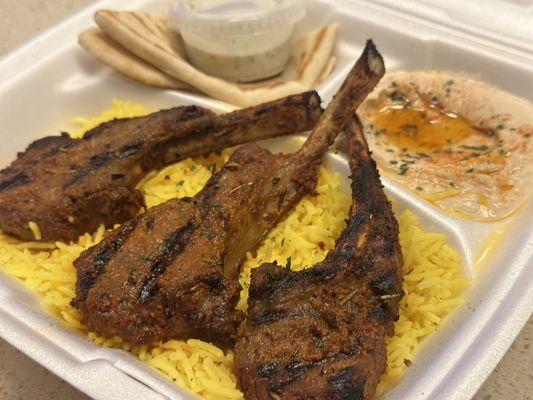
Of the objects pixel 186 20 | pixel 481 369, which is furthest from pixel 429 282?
pixel 186 20

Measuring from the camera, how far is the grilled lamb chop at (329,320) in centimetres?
163

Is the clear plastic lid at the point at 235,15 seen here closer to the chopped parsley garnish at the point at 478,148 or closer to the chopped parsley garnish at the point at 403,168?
the chopped parsley garnish at the point at 403,168

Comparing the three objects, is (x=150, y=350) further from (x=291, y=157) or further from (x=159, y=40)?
(x=159, y=40)

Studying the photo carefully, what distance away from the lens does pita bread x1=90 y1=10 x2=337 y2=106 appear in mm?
3037

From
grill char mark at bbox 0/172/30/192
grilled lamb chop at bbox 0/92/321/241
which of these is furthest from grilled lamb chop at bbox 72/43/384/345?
grill char mark at bbox 0/172/30/192

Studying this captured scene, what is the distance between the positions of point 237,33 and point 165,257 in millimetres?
1658

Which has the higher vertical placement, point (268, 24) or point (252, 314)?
point (268, 24)

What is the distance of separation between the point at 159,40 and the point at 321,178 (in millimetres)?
1425

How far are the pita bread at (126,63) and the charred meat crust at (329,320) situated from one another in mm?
1638

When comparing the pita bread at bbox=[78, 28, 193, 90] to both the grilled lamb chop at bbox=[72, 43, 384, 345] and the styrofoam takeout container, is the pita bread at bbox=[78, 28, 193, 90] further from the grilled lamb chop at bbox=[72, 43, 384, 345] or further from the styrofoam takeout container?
the grilled lamb chop at bbox=[72, 43, 384, 345]

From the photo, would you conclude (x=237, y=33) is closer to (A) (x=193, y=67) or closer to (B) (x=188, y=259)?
(A) (x=193, y=67)

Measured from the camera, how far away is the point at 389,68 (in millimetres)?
3281

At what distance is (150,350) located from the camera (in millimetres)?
1979

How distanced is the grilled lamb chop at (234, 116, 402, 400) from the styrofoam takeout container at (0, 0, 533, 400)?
20cm
